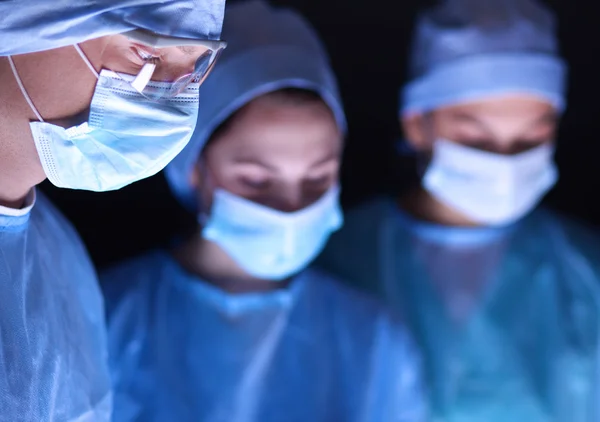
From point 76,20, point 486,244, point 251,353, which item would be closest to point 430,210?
point 486,244

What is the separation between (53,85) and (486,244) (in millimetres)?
1304

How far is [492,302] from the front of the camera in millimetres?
1813

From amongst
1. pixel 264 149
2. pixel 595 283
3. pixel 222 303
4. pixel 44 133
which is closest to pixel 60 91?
pixel 44 133

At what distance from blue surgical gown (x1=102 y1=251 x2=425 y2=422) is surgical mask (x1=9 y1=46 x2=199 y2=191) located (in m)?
0.55

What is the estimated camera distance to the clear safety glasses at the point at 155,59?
0.92m

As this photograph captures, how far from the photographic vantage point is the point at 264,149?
4.63ft

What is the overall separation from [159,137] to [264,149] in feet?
1.46

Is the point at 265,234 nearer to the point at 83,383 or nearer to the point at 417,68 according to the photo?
the point at 83,383

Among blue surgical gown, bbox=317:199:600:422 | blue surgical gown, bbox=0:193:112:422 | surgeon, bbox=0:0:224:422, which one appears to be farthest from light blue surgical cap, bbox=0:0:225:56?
blue surgical gown, bbox=317:199:600:422

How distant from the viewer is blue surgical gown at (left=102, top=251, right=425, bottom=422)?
141cm

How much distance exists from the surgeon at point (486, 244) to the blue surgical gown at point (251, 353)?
0.22 meters

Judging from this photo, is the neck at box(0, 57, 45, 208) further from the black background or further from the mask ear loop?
the black background

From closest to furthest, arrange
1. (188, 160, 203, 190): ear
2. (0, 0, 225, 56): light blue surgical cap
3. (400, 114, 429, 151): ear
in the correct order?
(0, 0, 225, 56): light blue surgical cap → (188, 160, 203, 190): ear → (400, 114, 429, 151): ear

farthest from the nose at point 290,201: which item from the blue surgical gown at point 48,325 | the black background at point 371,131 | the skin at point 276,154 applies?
the black background at point 371,131
